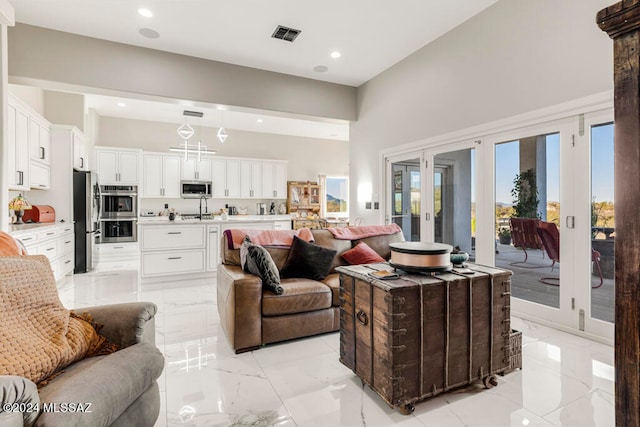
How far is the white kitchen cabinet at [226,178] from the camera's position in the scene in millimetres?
7945

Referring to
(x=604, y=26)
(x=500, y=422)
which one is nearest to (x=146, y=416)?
(x=500, y=422)

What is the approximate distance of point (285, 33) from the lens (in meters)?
3.90

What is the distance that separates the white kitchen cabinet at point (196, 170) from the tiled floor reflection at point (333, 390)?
214 inches

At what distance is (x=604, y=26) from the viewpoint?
25.9 inches

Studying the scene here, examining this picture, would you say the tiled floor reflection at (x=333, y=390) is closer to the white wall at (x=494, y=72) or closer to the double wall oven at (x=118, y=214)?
the white wall at (x=494, y=72)

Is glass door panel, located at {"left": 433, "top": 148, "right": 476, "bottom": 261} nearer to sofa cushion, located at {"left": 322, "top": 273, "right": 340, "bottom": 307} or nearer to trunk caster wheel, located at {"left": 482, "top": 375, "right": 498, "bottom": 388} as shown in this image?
sofa cushion, located at {"left": 322, "top": 273, "right": 340, "bottom": 307}

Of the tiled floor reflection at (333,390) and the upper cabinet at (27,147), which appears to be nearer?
the tiled floor reflection at (333,390)

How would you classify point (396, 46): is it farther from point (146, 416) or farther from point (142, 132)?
point (142, 132)

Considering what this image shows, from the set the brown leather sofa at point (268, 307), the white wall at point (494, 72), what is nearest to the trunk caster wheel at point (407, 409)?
the brown leather sofa at point (268, 307)

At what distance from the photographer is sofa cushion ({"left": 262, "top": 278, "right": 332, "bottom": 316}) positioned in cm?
255

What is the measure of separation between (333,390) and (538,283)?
2.45m

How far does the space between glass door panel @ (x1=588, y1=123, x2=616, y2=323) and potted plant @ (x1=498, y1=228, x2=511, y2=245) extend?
29.5 inches

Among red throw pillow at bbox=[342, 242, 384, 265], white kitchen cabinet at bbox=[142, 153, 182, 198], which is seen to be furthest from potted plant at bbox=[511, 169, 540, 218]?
white kitchen cabinet at bbox=[142, 153, 182, 198]

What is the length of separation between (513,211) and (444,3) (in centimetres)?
232
